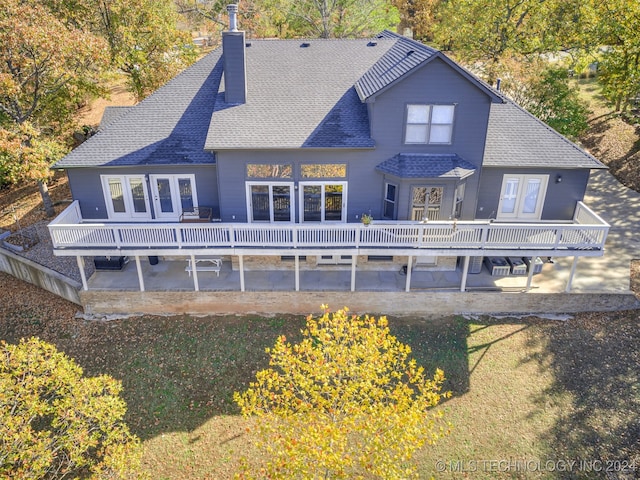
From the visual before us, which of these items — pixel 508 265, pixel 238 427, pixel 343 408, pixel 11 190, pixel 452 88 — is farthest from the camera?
pixel 11 190

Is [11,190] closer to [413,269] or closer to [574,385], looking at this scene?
[413,269]

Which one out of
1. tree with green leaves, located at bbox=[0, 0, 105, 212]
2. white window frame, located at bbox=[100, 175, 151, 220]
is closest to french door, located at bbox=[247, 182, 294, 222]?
white window frame, located at bbox=[100, 175, 151, 220]

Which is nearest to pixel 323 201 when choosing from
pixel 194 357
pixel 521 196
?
pixel 194 357

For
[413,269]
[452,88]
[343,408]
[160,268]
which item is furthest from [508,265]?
[160,268]

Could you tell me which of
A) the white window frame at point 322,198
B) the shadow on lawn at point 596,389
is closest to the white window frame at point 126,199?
the white window frame at point 322,198

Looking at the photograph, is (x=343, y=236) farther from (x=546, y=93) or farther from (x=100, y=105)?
(x=100, y=105)

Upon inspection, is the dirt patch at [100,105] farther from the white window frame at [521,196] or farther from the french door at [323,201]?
the white window frame at [521,196]
